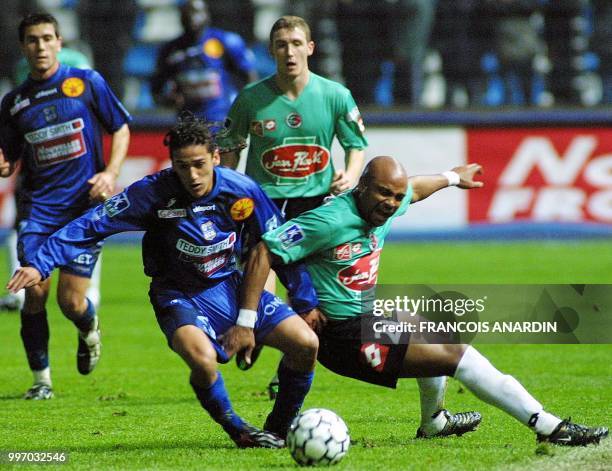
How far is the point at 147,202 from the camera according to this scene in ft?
20.0

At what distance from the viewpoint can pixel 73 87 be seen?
8180 millimetres

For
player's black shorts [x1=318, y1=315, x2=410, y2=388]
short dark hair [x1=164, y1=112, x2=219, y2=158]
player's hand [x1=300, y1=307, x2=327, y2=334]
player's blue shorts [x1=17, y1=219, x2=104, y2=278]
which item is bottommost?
player's blue shorts [x1=17, y1=219, x2=104, y2=278]

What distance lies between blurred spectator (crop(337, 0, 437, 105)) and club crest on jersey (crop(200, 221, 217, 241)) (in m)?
10.9

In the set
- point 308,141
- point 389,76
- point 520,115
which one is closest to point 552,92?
point 520,115

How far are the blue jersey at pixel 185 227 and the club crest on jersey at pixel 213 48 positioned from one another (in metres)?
6.58

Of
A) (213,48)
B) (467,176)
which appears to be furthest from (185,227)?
(213,48)

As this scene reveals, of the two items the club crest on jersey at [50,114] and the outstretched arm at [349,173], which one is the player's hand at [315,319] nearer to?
the outstretched arm at [349,173]

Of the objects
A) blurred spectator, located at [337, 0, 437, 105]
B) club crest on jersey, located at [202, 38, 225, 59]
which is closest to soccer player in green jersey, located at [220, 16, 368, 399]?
club crest on jersey, located at [202, 38, 225, 59]

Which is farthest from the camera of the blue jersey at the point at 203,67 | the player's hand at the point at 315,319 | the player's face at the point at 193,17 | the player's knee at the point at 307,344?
the blue jersey at the point at 203,67

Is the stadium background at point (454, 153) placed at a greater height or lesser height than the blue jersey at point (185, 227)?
lesser

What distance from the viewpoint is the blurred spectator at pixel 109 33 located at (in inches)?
682

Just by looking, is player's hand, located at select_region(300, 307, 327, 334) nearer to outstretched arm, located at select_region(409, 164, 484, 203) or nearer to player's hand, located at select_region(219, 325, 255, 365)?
player's hand, located at select_region(219, 325, 255, 365)

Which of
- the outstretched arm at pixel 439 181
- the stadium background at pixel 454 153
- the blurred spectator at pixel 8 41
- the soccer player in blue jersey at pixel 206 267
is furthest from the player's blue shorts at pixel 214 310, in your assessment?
the blurred spectator at pixel 8 41

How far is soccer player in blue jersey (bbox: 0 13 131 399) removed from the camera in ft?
26.1
